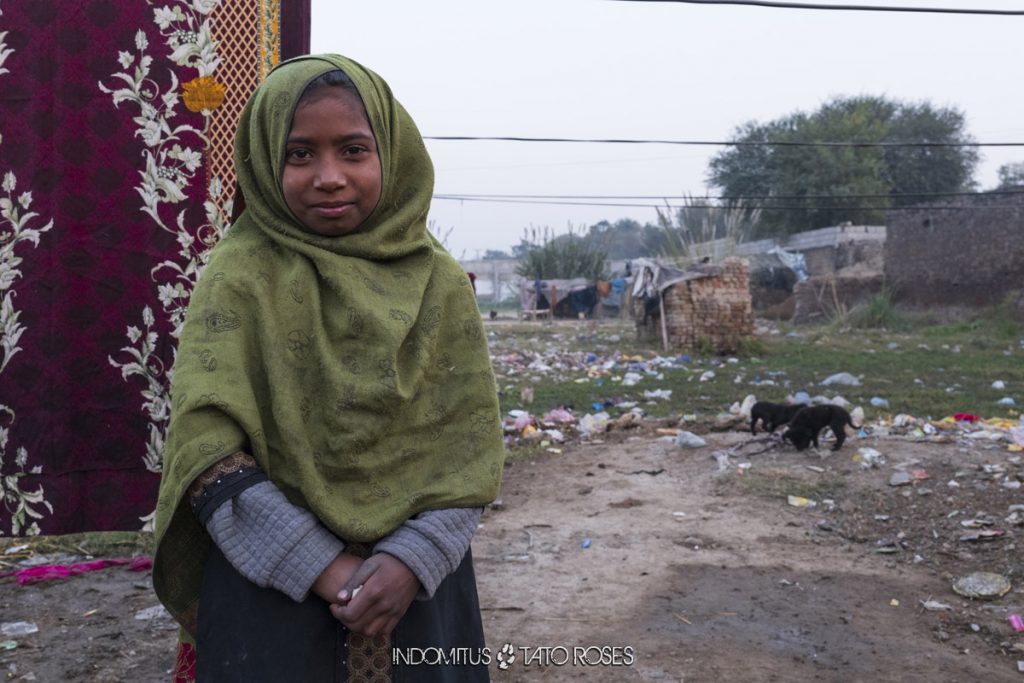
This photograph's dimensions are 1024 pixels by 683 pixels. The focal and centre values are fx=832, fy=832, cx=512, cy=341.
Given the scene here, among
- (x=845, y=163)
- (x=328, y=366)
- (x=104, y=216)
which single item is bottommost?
(x=328, y=366)

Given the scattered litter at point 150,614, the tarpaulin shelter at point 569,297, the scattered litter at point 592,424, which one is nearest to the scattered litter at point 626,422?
the scattered litter at point 592,424

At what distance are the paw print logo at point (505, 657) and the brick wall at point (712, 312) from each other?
35.5 feet

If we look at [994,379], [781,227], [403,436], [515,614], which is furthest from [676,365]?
[781,227]

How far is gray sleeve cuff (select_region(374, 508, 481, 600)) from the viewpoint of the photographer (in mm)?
1280

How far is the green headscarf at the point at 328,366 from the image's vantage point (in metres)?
1.27

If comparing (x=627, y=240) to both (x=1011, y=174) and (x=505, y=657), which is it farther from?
(x=505, y=657)

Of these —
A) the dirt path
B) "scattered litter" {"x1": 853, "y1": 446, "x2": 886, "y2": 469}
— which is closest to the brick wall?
"scattered litter" {"x1": 853, "y1": 446, "x2": 886, "y2": 469}

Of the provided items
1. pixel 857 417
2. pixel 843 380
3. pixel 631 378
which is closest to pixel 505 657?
pixel 857 417

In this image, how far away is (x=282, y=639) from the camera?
128 centimetres

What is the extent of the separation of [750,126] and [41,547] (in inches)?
1354

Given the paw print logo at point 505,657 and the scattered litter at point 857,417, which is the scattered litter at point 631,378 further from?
the paw print logo at point 505,657

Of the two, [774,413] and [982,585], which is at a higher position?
[774,413]

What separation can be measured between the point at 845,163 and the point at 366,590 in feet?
97.8

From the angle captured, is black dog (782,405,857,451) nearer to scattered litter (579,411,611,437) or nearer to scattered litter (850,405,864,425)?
scattered litter (850,405,864,425)
